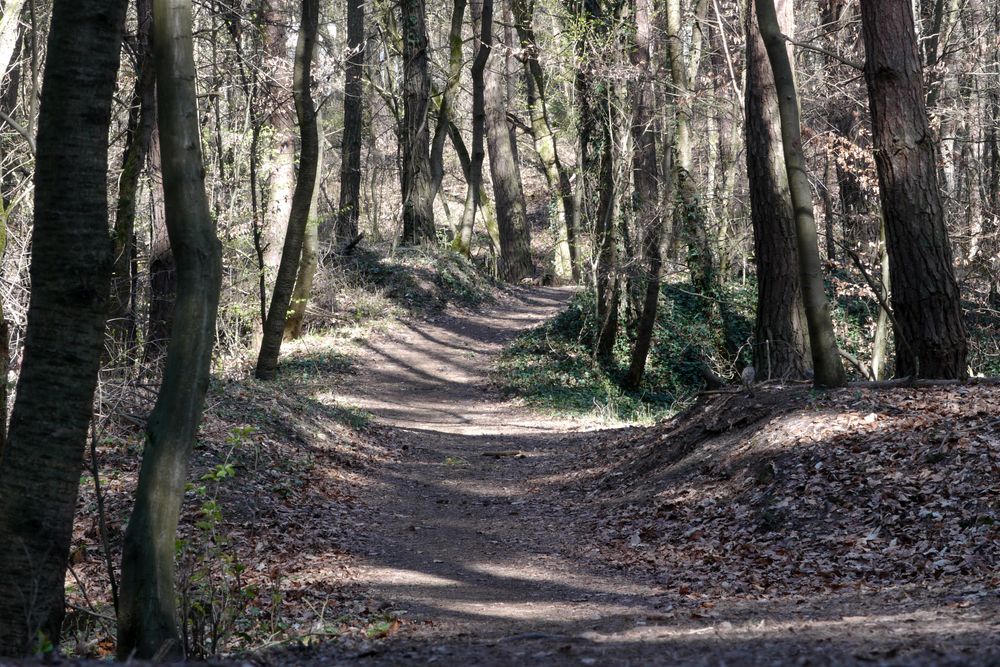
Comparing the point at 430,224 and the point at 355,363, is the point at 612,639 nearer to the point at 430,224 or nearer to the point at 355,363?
the point at 355,363

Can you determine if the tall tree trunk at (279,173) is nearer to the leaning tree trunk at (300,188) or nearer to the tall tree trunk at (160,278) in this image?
the leaning tree trunk at (300,188)

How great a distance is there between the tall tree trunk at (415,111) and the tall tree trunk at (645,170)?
9815 millimetres

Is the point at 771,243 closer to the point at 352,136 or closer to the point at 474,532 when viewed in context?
the point at 474,532

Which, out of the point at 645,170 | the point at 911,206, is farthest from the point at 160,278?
Result: the point at 911,206

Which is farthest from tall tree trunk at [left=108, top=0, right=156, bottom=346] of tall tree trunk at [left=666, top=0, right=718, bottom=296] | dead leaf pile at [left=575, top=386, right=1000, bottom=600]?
tall tree trunk at [left=666, top=0, right=718, bottom=296]

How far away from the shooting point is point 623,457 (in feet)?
37.3

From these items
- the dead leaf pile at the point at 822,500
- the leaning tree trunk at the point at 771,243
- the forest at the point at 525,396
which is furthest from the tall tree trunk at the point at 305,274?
the dead leaf pile at the point at 822,500

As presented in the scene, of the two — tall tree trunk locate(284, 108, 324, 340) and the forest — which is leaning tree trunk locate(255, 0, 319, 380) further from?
tall tree trunk locate(284, 108, 324, 340)

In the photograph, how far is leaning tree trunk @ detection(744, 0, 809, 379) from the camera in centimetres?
1130

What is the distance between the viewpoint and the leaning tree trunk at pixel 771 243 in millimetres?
11305

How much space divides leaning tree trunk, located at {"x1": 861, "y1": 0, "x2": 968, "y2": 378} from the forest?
0.03 metres

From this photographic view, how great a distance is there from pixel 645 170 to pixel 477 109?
12806mm

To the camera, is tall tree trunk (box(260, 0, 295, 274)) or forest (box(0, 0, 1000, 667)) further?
tall tree trunk (box(260, 0, 295, 274))

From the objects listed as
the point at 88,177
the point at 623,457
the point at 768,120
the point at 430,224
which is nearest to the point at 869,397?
the point at 623,457
